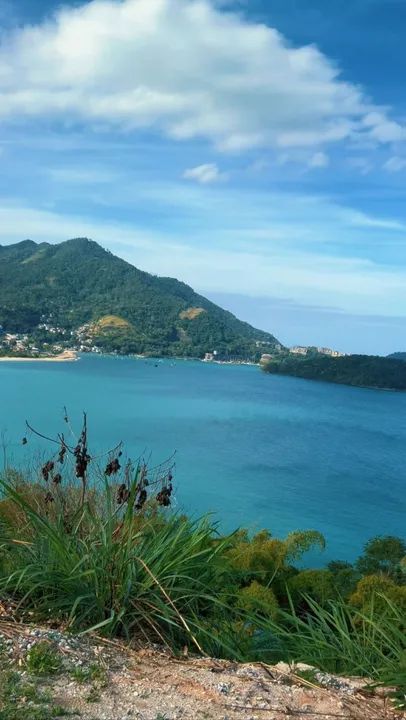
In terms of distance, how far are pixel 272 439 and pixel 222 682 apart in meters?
43.0

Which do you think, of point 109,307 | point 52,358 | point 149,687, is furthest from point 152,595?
point 109,307

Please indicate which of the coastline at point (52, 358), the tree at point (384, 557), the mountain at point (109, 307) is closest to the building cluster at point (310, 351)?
the mountain at point (109, 307)

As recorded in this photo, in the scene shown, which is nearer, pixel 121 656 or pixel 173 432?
pixel 121 656

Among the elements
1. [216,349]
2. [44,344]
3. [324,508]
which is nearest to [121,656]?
[324,508]

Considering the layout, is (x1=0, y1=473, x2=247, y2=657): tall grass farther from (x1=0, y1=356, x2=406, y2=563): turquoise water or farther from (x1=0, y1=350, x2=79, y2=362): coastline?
(x1=0, y1=350, x2=79, y2=362): coastline

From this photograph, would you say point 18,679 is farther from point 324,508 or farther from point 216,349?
point 216,349

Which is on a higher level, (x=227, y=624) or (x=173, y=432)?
(x=227, y=624)

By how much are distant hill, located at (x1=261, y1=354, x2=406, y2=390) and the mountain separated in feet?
110

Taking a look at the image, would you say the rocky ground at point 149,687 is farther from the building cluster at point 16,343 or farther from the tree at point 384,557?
the building cluster at point 16,343

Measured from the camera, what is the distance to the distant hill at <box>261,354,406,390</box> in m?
87.2

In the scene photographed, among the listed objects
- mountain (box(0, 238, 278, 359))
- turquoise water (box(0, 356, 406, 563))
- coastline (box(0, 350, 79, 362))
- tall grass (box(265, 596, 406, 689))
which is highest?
mountain (box(0, 238, 278, 359))

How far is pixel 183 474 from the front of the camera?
31.8 m

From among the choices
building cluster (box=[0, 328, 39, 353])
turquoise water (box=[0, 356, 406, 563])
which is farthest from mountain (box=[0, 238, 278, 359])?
turquoise water (box=[0, 356, 406, 563])

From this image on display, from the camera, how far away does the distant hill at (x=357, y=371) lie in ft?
286
